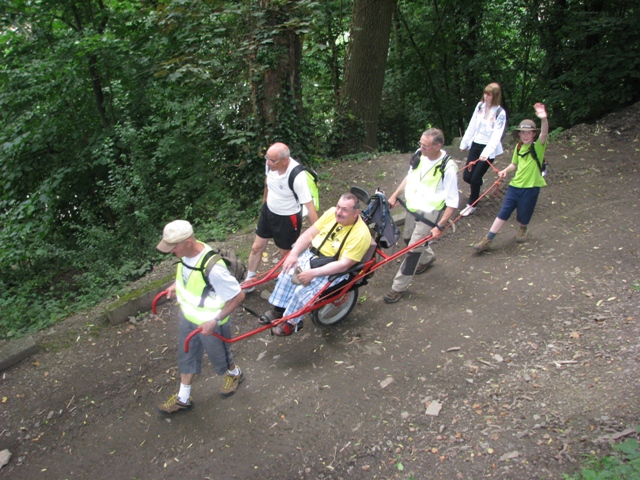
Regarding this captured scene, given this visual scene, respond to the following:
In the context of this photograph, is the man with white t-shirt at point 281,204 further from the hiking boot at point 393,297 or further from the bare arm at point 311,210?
the hiking boot at point 393,297

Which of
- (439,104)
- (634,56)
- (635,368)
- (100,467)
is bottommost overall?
(100,467)

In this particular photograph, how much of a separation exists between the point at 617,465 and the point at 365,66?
348 inches

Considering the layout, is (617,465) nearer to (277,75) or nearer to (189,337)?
(189,337)

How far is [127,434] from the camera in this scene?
4164 millimetres

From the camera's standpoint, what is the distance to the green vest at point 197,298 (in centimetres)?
368

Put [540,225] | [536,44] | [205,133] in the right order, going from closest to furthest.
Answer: [540,225], [205,133], [536,44]

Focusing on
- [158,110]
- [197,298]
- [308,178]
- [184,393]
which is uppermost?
[158,110]

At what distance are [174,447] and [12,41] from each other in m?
7.64

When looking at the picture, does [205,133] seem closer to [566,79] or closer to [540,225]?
[540,225]

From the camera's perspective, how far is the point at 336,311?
522cm

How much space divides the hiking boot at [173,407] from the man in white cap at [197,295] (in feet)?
0.30

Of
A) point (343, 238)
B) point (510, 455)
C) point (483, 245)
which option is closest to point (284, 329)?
point (343, 238)

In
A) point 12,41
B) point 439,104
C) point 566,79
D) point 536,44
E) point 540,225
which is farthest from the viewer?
point 439,104

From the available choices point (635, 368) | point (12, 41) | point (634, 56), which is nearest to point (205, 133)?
point (12, 41)
